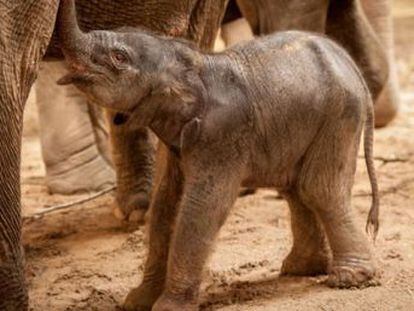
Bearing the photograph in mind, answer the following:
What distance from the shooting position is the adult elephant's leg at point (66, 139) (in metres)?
4.39

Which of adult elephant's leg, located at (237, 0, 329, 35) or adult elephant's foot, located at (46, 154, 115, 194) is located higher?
adult elephant's leg, located at (237, 0, 329, 35)

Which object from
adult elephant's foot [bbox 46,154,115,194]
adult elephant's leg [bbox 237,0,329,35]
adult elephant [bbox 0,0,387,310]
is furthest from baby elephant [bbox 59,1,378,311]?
adult elephant's foot [bbox 46,154,115,194]

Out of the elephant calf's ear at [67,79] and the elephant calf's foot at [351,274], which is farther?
the elephant calf's foot at [351,274]

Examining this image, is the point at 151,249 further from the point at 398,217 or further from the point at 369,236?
the point at 398,217

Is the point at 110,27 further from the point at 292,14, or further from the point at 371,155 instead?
the point at 292,14

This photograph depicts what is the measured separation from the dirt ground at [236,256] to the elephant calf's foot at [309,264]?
37mm

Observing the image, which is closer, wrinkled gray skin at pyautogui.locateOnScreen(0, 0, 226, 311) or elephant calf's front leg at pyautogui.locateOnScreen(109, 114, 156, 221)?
wrinkled gray skin at pyautogui.locateOnScreen(0, 0, 226, 311)

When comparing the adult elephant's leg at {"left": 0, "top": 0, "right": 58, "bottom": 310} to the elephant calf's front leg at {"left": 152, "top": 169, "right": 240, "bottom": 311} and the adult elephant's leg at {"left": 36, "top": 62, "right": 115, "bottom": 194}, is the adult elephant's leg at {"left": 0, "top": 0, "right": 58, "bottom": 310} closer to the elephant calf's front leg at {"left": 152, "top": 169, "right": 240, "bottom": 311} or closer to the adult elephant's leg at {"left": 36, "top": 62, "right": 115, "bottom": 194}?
the elephant calf's front leg at {"left": 152, "top": 169, "right": 240, "bottom": 311}

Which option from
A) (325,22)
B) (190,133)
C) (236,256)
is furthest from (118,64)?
(325,22)

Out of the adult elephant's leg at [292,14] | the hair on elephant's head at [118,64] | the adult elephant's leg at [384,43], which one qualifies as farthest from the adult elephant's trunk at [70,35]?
the adult elephant's leg at [384,43]

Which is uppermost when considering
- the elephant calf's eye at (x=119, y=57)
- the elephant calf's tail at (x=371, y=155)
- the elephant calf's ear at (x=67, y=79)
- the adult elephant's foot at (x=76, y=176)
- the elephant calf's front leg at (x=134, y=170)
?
the elephant calf's eye at (x=119, y=57)

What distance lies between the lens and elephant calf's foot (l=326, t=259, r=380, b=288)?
2.80m

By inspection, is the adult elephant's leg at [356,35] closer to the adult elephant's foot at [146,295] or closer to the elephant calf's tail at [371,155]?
the elephant calf's tail at [371,155]

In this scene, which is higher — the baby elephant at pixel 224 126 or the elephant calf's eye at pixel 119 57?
the elephant calf's eye at pixel 119 57
